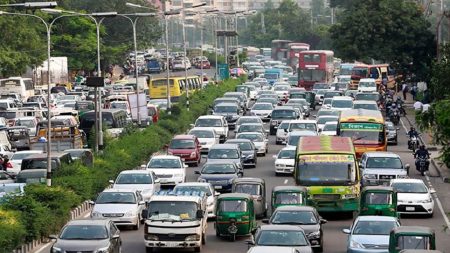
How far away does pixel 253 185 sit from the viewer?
45.4 m

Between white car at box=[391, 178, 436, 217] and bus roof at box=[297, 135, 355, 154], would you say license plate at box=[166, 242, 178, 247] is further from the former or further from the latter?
white car at box=[391, 178, 436, 217]

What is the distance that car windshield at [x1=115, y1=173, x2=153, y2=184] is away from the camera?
48.6 meters

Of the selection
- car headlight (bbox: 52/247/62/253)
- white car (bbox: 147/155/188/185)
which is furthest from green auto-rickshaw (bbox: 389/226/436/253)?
white car (bbox: 147/155/188/185)

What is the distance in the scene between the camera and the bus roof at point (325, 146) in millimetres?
45969

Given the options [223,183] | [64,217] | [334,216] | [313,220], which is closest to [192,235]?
[313,220]

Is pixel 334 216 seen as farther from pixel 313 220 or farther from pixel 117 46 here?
pixel 117 46

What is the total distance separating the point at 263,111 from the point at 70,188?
1615 inches

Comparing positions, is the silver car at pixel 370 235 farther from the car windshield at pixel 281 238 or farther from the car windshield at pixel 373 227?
the car windshield at pixel 281 238

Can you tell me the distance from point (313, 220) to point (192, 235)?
3156 millimetres

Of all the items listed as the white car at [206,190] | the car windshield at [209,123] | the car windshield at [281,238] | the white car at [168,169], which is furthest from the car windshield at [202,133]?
the car windshield at [281,238]

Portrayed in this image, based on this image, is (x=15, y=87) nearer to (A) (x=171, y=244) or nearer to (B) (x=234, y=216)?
(B) (x=234, y=216)

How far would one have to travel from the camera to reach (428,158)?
193ft

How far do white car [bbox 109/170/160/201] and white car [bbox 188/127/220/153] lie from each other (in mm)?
17611

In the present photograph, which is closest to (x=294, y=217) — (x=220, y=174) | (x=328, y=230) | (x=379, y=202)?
(x=379, y=202)
